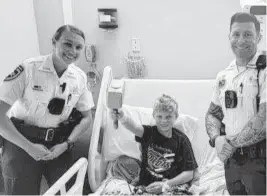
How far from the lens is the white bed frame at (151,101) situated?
165cm

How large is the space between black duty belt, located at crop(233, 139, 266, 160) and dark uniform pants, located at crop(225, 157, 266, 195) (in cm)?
1

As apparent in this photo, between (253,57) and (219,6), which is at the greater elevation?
(219,6)

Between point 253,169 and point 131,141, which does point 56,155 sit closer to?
point 131,141

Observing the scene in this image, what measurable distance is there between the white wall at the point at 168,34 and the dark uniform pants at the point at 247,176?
97cm

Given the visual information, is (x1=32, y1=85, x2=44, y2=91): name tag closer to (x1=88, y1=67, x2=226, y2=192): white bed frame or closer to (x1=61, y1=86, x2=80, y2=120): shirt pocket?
(x1=61, y1=86, x2=80, y2=120): shirt pocket

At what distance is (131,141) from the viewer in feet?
6.05

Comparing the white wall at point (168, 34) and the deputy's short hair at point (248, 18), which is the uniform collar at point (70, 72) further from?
the deputy's short hair at point (248, 18)

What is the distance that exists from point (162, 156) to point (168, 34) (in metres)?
0.90

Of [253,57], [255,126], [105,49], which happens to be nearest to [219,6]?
[105,49]

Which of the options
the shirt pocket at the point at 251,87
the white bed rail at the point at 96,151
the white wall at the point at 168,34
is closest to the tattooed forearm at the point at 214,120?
the shirt pocket at the point at 251,87

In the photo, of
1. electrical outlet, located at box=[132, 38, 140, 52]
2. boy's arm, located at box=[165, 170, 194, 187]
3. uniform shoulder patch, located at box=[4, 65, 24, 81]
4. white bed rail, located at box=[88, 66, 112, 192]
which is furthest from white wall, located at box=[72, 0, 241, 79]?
uniform shoulder patch, located at box=[4, 65, 24, 81]

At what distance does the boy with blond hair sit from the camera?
4.69 ft

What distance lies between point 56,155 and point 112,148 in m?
0.43

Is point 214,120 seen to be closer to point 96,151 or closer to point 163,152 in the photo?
point 163,152
